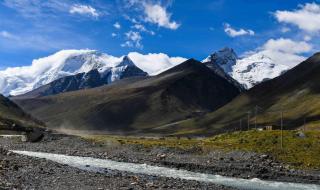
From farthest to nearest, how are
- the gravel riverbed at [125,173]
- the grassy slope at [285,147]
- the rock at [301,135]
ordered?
the rock at [301,135] < the grassy slope at [285,147] < the gravel riverbed at [125,173]

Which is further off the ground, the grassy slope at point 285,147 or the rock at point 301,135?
the rock at point 301,135

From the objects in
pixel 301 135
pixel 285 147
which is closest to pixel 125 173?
pixel 285 147

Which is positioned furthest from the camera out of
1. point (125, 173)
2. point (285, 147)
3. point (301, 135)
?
point (301, 135)

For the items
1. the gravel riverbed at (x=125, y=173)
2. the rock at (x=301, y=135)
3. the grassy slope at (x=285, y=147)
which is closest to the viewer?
the gravel riverbed at (x=125, y=173)

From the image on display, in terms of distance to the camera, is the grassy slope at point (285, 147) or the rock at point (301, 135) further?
the rock at point (301, 135)

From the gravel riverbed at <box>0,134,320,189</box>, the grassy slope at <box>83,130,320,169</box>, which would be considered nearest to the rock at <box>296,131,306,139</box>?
the grassy slope at <box>83,130,320,169</box>

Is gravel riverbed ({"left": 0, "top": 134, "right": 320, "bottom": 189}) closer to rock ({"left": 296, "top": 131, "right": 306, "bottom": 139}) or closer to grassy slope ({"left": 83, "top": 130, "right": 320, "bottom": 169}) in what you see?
grassy slope ({"left": 83, "top": 130, "right": 320, "bottom": 169})

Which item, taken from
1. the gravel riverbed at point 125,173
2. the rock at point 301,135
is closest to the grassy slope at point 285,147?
the rock at point 301,135

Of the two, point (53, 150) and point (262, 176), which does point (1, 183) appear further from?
point (53, 150)

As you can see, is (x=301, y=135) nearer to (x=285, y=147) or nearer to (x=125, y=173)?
(x=285, y=147)

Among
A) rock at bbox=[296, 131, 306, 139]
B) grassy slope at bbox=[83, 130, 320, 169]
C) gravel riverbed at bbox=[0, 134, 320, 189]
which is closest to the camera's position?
gravel riverbed at bbox=[0, 134, 320, 189]

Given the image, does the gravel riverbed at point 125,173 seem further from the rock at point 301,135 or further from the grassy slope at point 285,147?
the rock at point 301,135

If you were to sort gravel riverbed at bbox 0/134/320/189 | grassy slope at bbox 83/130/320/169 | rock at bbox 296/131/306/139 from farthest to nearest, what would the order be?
rock at bbox 296/131/306/139
grassy slope at bbox 83/130/320/169
gravel riverbed at bbox 0/134/320/189

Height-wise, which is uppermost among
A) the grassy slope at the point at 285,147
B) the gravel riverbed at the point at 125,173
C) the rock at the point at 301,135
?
the rock at the point at 301,135
